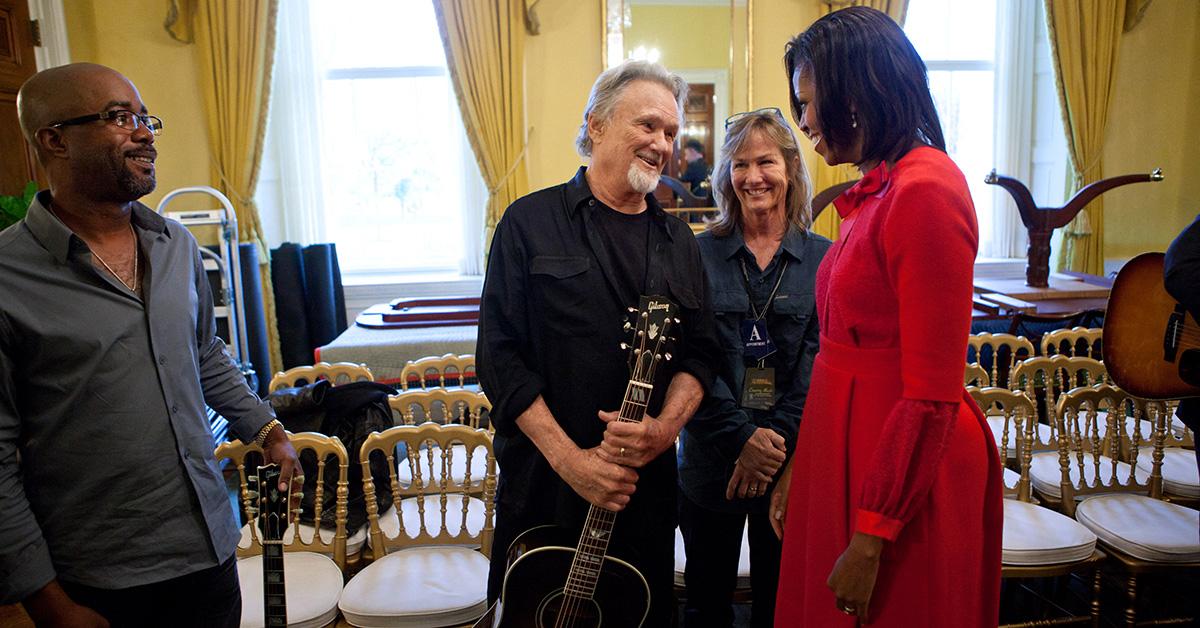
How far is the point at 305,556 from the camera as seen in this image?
1985 mm

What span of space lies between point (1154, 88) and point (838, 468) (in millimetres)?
5984

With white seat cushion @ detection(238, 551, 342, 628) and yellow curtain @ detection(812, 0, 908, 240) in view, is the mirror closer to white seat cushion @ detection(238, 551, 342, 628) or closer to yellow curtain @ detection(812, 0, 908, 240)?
yellow curtain @ detection(812, 0, 908, 240)

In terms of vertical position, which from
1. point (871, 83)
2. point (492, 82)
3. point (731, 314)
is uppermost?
point (492, 82)

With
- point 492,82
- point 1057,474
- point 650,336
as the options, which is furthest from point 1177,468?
point 492,82

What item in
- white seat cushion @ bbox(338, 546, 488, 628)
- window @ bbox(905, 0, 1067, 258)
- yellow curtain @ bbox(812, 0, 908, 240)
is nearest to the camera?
white seat cushion @ bbox(338, 546, 488, 628)

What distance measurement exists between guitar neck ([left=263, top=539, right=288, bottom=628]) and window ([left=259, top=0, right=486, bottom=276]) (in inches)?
159

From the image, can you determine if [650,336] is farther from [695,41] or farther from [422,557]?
[695,41]

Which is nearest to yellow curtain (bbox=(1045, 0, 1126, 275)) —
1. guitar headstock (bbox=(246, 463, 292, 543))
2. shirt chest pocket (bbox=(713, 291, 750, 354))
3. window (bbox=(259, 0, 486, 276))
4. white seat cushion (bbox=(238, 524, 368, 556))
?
window (bbox=(259, 0, 486, 276))

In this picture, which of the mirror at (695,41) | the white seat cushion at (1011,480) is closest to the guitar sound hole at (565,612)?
the white seat cushion at (1011,480)

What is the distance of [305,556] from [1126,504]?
97.4 inches

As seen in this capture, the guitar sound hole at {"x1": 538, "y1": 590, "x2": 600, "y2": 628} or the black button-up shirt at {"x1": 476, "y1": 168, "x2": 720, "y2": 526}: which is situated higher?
the black button-up shirt at {"x1": 476, "y1": 168, "x2": 720, "y2": 526}

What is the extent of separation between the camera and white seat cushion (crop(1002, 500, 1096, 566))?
193cm

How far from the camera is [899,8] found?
4.98 meters

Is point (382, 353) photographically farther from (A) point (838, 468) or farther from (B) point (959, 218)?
(B) point (959, 218)
